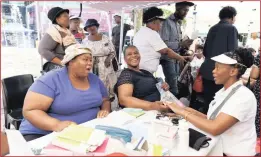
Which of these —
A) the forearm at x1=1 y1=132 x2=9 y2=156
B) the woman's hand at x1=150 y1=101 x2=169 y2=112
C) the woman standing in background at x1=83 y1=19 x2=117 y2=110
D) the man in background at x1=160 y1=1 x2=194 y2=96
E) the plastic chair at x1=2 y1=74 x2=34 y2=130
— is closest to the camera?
the forearm at x1=1 y1=132 x2=9 y2=156

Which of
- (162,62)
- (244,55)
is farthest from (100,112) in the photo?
(162,62)

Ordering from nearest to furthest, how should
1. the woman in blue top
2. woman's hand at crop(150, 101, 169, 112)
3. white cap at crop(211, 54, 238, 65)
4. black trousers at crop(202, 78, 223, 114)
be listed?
white cap at crop(211, 54, 238, 65) → the woman in blue top → woman's hand at crop(150, 101, 169, 112) → black trousers at crop(202, 78, 223, 114)

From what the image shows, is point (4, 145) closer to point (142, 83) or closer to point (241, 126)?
point (241, 126)

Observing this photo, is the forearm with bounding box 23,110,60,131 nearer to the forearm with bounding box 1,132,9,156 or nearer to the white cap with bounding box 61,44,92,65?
the white cap with bounding box 61,44,92,65

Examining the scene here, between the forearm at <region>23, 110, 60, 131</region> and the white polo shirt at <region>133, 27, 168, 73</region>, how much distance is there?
1.34 metres

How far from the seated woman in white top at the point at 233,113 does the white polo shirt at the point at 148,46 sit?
1.16 meters

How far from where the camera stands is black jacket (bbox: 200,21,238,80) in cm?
251

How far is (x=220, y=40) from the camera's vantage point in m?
2.55

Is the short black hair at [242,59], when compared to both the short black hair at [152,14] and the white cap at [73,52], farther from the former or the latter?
the short black hair at [152,14]

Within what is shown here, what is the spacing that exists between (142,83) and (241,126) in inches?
38.3

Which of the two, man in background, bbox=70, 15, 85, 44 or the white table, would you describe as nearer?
the white table

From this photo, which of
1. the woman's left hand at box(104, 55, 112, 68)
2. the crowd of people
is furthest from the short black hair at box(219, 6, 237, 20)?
the woman's left hand at box(104, 55, 112, 68)

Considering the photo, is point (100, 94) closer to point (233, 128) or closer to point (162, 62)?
point (233, 128)

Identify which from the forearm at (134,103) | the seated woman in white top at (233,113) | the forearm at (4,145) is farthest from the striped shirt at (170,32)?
the forearm at (4,145)
